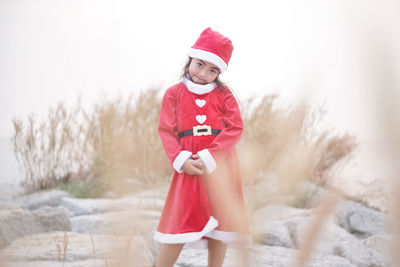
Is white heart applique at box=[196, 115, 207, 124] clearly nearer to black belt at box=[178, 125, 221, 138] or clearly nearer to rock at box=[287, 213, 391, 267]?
black belt at box=[178, 125, 221, 138]

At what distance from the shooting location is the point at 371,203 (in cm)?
397

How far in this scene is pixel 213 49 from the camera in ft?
5.58

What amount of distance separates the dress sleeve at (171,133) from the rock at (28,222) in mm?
1296

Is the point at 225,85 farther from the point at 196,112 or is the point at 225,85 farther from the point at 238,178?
the point at 238,178

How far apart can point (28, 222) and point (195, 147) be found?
152 centimetres

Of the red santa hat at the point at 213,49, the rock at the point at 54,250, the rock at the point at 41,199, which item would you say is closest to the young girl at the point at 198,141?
the red santa hat at the point at 213,49

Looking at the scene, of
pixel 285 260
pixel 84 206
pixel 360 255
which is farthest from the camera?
pixel 84 206

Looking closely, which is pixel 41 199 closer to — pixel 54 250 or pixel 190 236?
pixel 54 250

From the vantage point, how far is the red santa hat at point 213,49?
1.69 meters

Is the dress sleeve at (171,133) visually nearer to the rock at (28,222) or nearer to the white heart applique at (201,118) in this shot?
the white heart applique at (201,118)

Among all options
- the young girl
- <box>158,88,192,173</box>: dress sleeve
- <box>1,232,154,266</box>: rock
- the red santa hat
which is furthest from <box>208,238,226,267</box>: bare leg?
the red santa hat

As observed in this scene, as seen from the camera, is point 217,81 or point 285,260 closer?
point 217,81

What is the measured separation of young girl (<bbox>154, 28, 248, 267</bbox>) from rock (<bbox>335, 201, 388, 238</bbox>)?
212 centimetres

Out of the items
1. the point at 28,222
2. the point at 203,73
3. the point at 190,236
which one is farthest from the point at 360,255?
the point at 28,222
